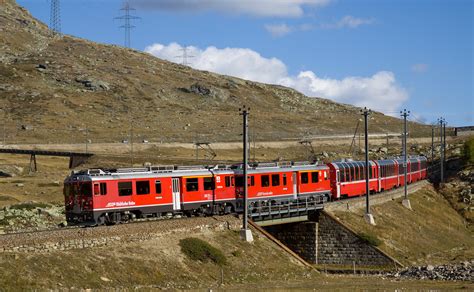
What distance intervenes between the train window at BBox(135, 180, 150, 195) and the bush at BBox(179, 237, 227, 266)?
480cm

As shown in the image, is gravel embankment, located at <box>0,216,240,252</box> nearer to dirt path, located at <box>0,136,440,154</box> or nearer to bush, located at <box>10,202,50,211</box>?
bush, located at <box>10,202,50,211</box>

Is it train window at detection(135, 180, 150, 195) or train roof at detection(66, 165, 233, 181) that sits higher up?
train roof at detection(66, 165, 233, 181)

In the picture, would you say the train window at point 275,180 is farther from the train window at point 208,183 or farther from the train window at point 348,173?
the train window at point 348,173

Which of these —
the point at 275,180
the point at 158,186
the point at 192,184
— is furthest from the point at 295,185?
the point at 158,186

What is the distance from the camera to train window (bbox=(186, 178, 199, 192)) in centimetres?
5350

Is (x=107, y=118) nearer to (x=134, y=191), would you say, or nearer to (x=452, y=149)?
(x=452, y=149)

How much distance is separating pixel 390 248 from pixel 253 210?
10966mm

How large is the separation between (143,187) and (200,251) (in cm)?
633

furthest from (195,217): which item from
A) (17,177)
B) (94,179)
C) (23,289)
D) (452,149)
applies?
(452,149)

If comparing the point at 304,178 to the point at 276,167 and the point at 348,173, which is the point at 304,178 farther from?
the point at 348,173

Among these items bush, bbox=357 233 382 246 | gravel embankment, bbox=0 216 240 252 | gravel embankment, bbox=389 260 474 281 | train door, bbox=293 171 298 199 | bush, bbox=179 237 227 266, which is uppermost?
train door, bbox=293 171 298 199

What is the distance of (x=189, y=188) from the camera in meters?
53.7

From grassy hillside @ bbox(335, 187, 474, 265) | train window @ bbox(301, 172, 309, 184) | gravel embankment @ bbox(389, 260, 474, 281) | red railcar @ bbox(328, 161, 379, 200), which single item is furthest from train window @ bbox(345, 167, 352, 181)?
gravel embankment @ bbox(389, 260, 474, 281)

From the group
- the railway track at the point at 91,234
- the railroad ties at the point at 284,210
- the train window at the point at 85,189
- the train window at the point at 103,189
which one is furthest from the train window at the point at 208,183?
the train window at the point at 85,189
